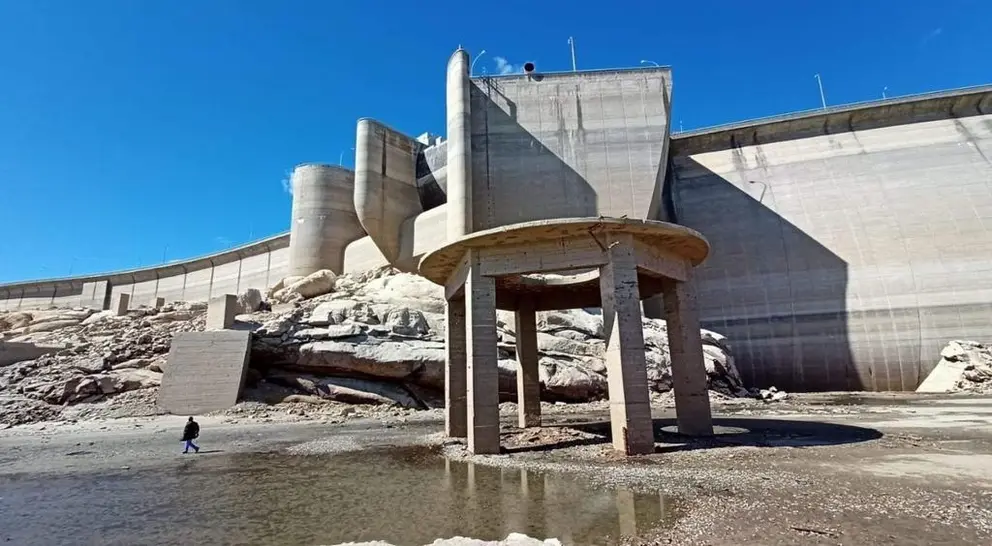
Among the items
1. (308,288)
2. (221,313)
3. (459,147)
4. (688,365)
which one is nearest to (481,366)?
(688,365)

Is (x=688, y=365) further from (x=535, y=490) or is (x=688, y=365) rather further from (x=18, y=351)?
(x=18, y=351)

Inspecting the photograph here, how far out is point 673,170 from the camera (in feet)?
122

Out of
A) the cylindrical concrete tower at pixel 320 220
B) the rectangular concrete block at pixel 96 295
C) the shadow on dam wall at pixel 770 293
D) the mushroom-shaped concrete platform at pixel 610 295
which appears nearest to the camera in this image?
the mushroom-shaped concrete platform at pixel 610 295

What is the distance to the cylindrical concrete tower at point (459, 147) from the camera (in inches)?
1164

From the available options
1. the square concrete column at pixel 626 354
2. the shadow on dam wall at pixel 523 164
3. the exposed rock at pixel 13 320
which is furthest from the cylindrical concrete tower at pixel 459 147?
the exposed rock at pixel 13 320

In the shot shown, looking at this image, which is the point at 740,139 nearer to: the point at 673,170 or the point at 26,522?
the point at 673,170

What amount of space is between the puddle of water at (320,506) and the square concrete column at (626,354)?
2.31 m

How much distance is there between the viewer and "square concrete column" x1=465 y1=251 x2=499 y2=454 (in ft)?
32.5

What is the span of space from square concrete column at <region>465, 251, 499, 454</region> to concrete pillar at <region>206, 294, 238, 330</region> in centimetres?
1980

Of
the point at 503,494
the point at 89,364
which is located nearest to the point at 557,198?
the point at 503,494

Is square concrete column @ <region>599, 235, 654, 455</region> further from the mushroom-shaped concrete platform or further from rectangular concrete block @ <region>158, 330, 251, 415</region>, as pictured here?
Result: rectangular concrete block @ <region>158, 330, 251, 415</region>

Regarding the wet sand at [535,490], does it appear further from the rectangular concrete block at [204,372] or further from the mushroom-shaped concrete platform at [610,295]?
the rectangular concrete block at [204,372]

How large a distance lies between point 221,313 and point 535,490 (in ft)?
77.3

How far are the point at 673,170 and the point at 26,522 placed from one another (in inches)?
1543
